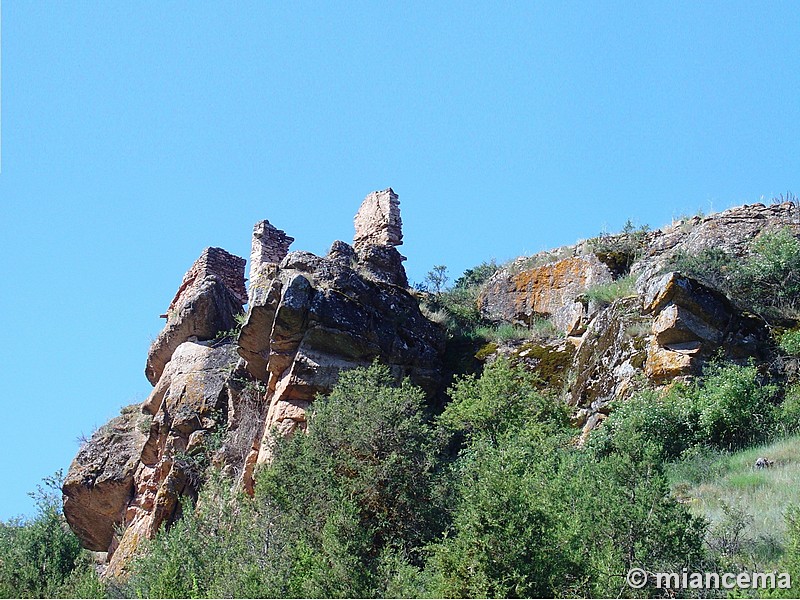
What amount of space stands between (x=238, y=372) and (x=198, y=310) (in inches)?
128

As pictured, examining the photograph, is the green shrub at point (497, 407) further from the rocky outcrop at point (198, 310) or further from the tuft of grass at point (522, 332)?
the rocky outcrop at point (198, 310)

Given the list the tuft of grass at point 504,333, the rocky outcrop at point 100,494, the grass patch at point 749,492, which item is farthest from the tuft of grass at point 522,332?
the rocky outcrop at point 100,494

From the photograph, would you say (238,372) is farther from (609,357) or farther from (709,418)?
(709,418)

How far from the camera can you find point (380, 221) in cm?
2845

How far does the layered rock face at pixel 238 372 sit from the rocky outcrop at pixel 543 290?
9.68 ft

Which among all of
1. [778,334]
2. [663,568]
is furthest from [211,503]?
[778,334]

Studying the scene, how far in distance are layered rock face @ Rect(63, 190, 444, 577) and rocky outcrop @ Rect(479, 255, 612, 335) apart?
2952 millimetres

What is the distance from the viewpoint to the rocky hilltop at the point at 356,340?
20984 mm

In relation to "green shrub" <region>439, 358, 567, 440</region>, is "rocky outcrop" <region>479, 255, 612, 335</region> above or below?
above

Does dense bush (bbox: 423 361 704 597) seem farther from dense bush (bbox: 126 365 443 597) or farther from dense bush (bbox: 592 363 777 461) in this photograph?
dense bush (bbox: 592 363 777 461)

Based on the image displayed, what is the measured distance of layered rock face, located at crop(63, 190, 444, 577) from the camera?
2167 cm

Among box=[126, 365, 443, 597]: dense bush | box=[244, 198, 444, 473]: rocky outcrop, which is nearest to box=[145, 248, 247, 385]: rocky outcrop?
box=[244, 198, 444, 473]: rocky outcrop

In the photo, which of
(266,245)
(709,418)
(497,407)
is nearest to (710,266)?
(709,418)

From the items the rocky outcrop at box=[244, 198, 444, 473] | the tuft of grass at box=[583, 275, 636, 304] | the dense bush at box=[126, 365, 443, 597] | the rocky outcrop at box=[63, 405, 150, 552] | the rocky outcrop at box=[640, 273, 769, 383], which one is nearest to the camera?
the dense bush at box=[126, 365, 443, 597]
